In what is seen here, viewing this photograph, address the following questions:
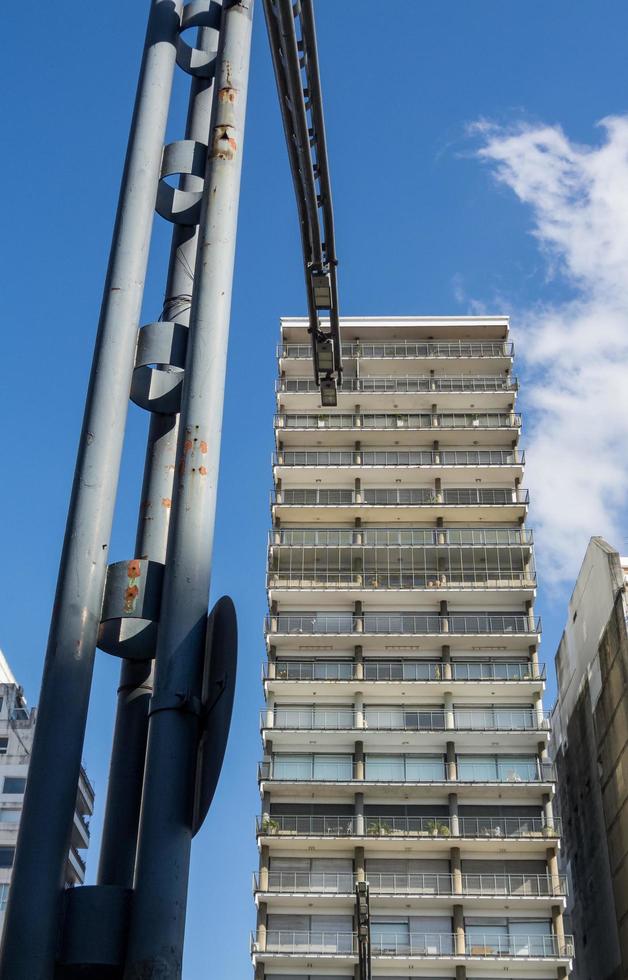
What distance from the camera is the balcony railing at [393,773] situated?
5244 cm

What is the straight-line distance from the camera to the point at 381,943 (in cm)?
4909

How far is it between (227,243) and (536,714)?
50.9 m

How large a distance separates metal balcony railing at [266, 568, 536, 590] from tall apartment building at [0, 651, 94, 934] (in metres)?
Result: 17.5

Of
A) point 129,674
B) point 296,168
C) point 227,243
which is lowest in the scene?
point 129,674

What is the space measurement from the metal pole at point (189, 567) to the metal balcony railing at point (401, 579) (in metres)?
52.0

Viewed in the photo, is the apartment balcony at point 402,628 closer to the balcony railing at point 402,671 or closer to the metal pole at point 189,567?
the balcony railing at point 402,671

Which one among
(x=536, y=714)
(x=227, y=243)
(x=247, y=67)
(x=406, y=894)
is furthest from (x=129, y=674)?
(x=536, y=714)

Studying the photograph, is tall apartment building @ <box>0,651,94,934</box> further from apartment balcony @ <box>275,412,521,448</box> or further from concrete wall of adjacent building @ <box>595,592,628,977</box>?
concrete wall of adjacent building @ <box>595,592,628,977</box>

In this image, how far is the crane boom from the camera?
407 inches

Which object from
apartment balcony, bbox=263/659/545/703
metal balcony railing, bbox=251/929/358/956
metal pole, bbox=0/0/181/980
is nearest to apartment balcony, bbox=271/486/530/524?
apartment balcony, bbox=263/659/545/703

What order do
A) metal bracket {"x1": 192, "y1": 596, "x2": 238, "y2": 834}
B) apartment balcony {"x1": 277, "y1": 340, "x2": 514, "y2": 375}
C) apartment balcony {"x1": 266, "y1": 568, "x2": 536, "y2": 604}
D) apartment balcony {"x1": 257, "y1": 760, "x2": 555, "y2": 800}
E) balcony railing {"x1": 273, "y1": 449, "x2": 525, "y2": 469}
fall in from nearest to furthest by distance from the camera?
A: metal bracket {"x1": 192, "y1": 596, "x2": 238, "y2": 834}, apartment balcony {"x1": 257, "y1": 760, "x2": 555, "y2": 800}, apartment balcony {"x1": 266, "y1": 568, "x2": 536, "y2": 604}, balcony railing {"x1": 273, "y1": 449, "x2": 525, "y2": 469}, apartment balcony {"x1": 277, "y1": 340, "x2": 514, "y2": 375}

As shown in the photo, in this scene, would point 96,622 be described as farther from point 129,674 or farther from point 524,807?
point 524,807

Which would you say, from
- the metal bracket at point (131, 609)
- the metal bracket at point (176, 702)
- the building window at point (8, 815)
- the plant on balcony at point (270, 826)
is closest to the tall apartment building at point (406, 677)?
the plant on balcony at point (270, 826)

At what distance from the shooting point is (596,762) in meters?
56.1
